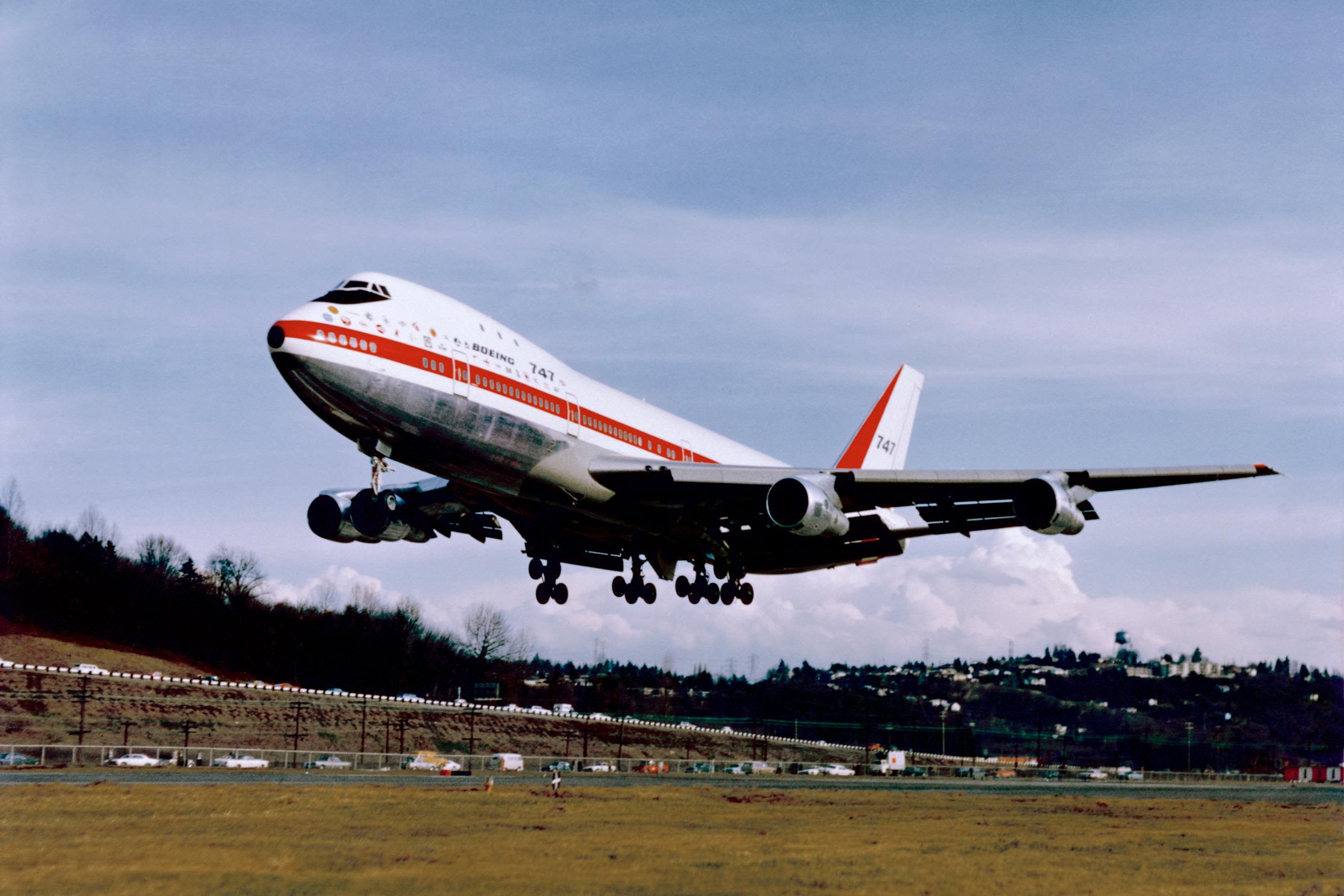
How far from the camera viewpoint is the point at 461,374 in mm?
39688

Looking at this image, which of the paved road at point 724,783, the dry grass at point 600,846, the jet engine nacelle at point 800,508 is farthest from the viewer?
the paved road at point 724,783

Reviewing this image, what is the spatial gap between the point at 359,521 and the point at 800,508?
17519 mm

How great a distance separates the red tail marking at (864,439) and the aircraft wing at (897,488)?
1567 centimetres

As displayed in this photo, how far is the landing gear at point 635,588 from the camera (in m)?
54.4

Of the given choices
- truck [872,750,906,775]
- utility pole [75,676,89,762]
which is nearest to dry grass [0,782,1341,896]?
utility pole [75,676,89,762]

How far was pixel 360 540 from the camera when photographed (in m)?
50.6

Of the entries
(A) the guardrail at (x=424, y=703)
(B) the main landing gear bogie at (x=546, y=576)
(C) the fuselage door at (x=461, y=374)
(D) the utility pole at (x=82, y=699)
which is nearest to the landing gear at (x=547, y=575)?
(B) the main landing gear bogie at (x=546, y=576)

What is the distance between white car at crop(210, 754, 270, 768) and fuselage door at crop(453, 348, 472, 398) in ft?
139

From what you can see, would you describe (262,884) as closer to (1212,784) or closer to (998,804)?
(998,804)

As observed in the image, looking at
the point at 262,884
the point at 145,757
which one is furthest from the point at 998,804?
the point at 145,757

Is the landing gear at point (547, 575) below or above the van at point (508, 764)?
above

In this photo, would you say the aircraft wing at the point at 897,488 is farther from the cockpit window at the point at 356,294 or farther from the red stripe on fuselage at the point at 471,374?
the cockpit window at the point at 356,294

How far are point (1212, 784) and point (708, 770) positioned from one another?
40624 mm

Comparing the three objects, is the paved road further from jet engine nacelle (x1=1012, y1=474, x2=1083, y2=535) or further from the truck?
jet engine nacelle (x1=1012, y1=474, x2=1083, y2=535)
